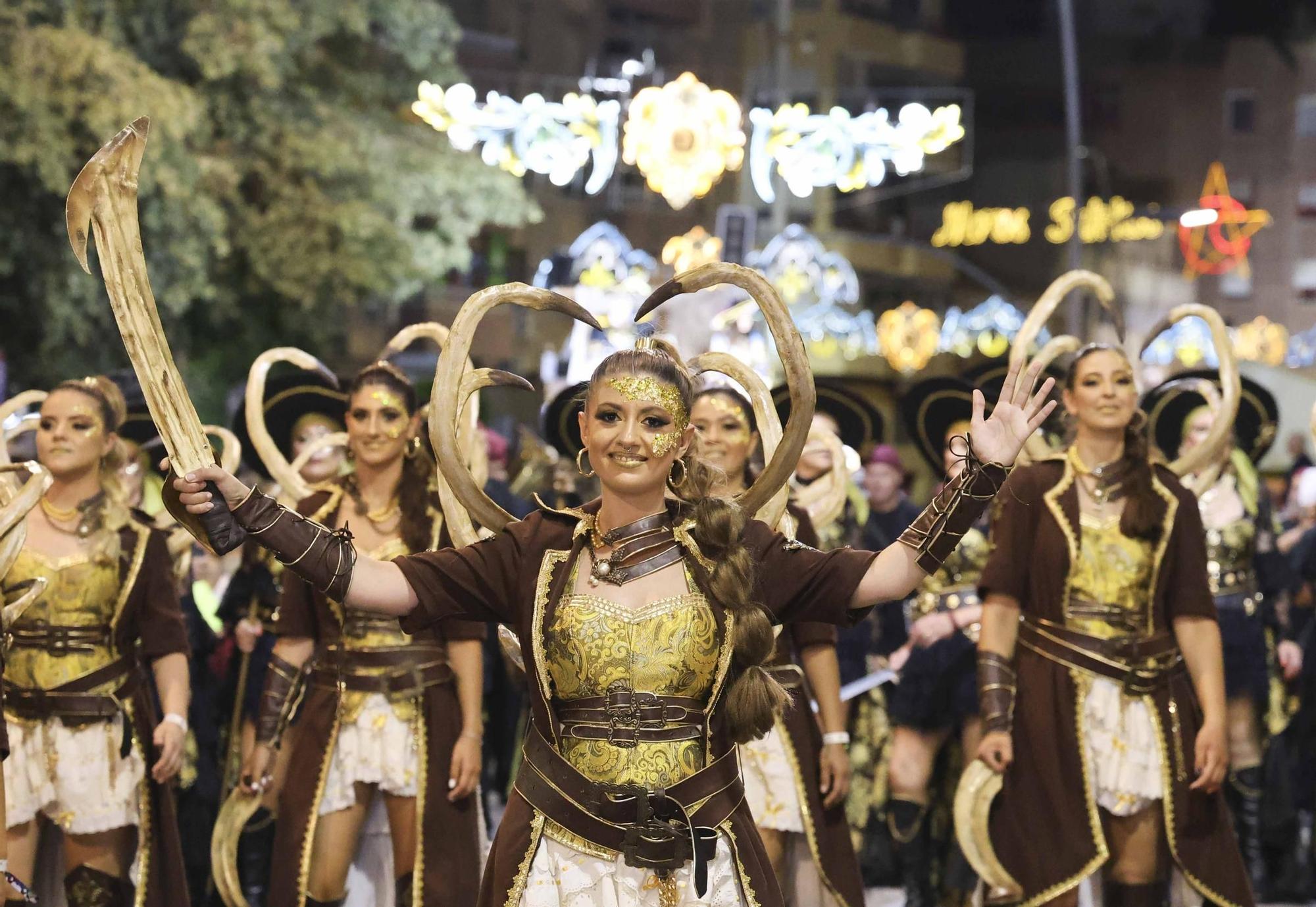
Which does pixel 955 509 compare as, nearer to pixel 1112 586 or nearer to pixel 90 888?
pixel 1112 586

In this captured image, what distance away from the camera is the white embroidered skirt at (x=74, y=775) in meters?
5.63

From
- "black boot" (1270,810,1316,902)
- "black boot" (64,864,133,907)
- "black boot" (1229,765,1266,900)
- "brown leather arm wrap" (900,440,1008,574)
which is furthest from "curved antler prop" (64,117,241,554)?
"black boot" (1270,810,1316,902)

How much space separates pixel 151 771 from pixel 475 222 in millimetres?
14751

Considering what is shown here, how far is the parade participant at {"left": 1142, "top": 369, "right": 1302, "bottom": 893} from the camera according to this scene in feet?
25.8

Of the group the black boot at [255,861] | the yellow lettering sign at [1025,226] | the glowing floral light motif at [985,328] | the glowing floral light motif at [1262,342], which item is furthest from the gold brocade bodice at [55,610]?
the yellow lettering sign at [1025,226]

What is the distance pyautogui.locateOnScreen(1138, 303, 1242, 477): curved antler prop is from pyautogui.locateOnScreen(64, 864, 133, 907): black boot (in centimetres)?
379

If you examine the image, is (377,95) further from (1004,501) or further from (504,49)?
(1004,501)

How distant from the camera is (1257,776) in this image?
7.86 m

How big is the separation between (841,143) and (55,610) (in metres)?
11.5

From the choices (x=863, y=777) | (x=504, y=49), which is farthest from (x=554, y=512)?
(x=504, y=49)

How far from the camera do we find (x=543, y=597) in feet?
13.1

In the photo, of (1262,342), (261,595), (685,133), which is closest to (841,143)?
(685,133)

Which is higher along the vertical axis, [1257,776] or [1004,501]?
[1004,501]

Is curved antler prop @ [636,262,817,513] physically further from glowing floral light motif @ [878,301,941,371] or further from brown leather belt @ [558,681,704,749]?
glowing floral light motif @ [878,301,941,371]
